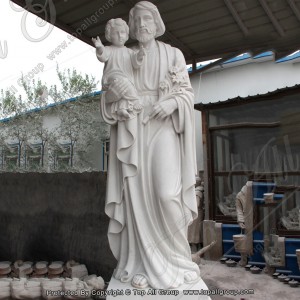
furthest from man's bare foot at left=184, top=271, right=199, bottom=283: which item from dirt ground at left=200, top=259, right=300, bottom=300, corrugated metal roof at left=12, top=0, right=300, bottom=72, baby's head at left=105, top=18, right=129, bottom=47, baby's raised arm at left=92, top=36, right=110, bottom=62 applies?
corrugated metal roof at left=12, top=0, right=300, bottom=72

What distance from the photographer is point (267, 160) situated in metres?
5.90

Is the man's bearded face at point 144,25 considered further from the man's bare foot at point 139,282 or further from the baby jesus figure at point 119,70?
the man's bare foot at point 139,282

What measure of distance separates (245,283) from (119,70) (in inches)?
135

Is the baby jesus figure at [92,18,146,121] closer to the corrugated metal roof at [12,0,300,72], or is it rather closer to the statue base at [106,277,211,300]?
the statue base at [106,277,211,300]

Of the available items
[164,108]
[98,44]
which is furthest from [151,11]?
[164,108]

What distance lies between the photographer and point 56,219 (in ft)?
14.8

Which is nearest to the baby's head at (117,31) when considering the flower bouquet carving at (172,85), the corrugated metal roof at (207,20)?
the flower bouquet carving at (172,85)

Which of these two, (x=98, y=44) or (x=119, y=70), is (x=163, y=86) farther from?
(x=98, y=44)

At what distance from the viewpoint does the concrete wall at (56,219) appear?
4102 millimetres

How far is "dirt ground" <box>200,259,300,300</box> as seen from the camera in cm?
379

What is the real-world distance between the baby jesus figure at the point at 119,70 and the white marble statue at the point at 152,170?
1 cm

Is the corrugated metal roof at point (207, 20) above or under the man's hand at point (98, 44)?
above

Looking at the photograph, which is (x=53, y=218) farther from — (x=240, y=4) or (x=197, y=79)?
(x=197, y=79)

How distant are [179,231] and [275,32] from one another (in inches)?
135
